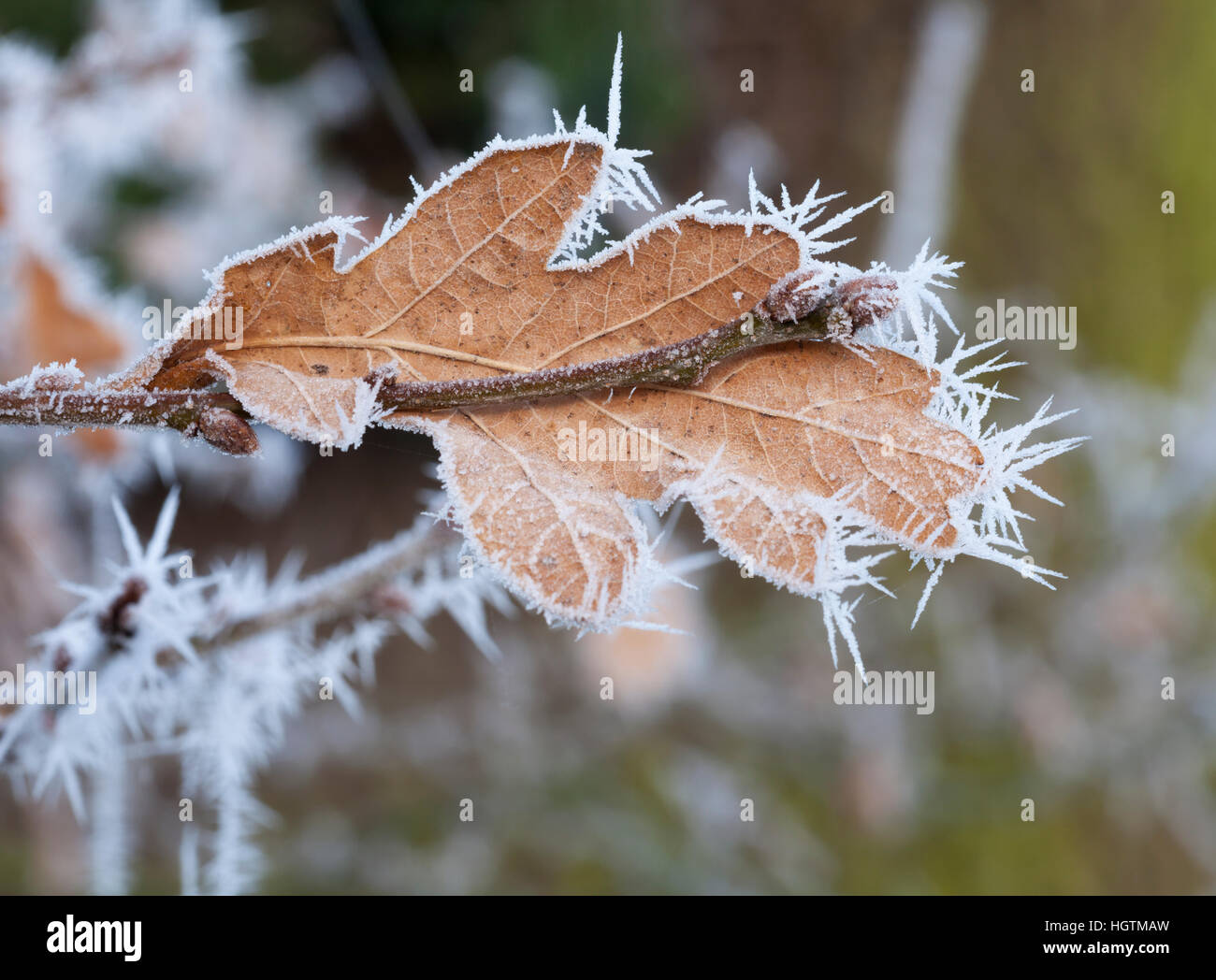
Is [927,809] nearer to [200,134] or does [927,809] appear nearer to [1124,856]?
[1124,856]

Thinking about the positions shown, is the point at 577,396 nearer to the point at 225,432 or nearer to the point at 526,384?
the point at 526,384

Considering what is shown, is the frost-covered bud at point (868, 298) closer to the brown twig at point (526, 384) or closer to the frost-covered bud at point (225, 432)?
the brown twig at point (526, 384)

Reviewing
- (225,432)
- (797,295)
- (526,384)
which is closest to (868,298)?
(797,295)

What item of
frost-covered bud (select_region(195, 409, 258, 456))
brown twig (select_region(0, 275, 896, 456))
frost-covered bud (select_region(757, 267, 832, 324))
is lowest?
frost-covered bud (select_region(195, 409, 258, 456))

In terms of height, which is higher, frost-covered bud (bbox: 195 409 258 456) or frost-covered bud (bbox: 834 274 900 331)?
frost-covered bud (bbox: 834 274 900 331)

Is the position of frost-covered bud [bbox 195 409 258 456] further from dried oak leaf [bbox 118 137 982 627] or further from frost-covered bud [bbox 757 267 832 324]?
A: frost-covered bud [bbox 757 267 832 324]

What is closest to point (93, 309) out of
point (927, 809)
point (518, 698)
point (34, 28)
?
point (34, 28)

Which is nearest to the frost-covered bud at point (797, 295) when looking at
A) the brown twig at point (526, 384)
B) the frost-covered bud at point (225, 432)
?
the brown twig at point (526, 384)

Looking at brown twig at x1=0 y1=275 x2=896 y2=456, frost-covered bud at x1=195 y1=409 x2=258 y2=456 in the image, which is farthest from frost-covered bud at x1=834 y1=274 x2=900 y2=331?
frost-covered bud at x1=195 y1=409 x2=258 y2=456
